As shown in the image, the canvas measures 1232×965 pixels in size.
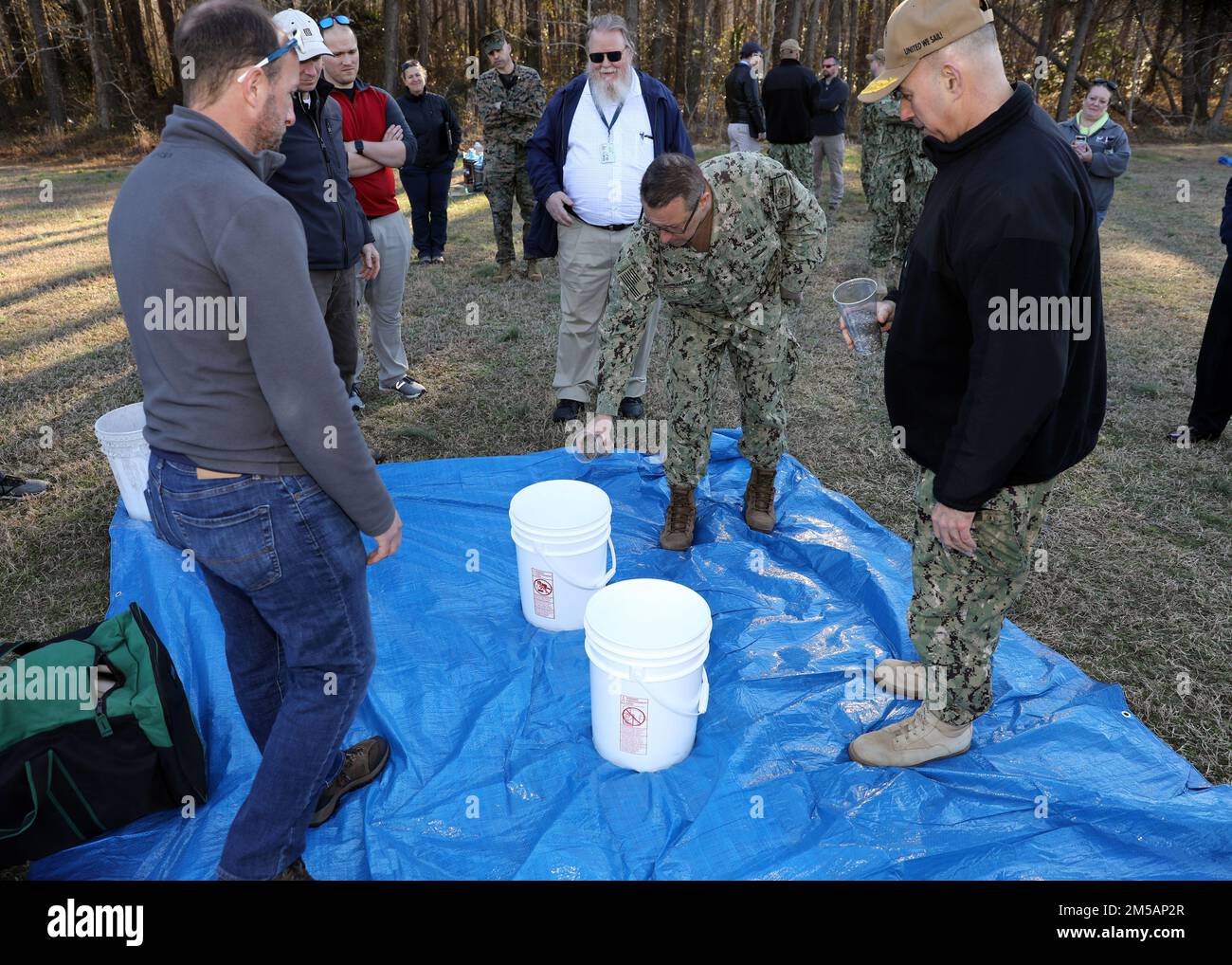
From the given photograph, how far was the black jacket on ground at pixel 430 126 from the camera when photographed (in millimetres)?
7766

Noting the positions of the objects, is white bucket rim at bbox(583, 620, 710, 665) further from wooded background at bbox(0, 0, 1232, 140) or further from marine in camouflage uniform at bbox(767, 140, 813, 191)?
wooded background at bbox(0, 0, 1232, 140)

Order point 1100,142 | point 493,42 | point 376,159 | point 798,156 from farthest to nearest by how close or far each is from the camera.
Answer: point 798,156 → point 493,42 → point 1100,142 → point 376,159

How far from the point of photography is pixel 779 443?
351 centimetres

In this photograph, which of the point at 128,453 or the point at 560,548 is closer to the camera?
the point at 560,548

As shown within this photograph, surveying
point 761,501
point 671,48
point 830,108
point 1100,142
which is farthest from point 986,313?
point 671,48

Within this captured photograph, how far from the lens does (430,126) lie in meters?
7.77

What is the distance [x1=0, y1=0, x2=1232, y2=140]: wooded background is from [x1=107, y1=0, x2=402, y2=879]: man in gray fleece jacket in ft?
57.1

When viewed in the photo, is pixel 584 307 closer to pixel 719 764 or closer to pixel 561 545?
pixel 561 545

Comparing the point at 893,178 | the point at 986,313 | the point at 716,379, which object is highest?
the point at 986,313

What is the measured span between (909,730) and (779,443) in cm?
145

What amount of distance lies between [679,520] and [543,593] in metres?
0.90

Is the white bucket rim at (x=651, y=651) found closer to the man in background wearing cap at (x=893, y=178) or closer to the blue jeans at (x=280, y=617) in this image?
the blue jeans at (x=280, y=617)

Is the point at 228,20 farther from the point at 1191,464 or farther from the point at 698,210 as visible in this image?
the point at 1191,464

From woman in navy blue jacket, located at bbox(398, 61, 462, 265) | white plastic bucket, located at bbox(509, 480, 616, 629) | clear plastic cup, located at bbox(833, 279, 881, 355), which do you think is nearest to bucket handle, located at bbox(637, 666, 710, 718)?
white plastic bucket, located at bbox(509, 480, 616, 629)
